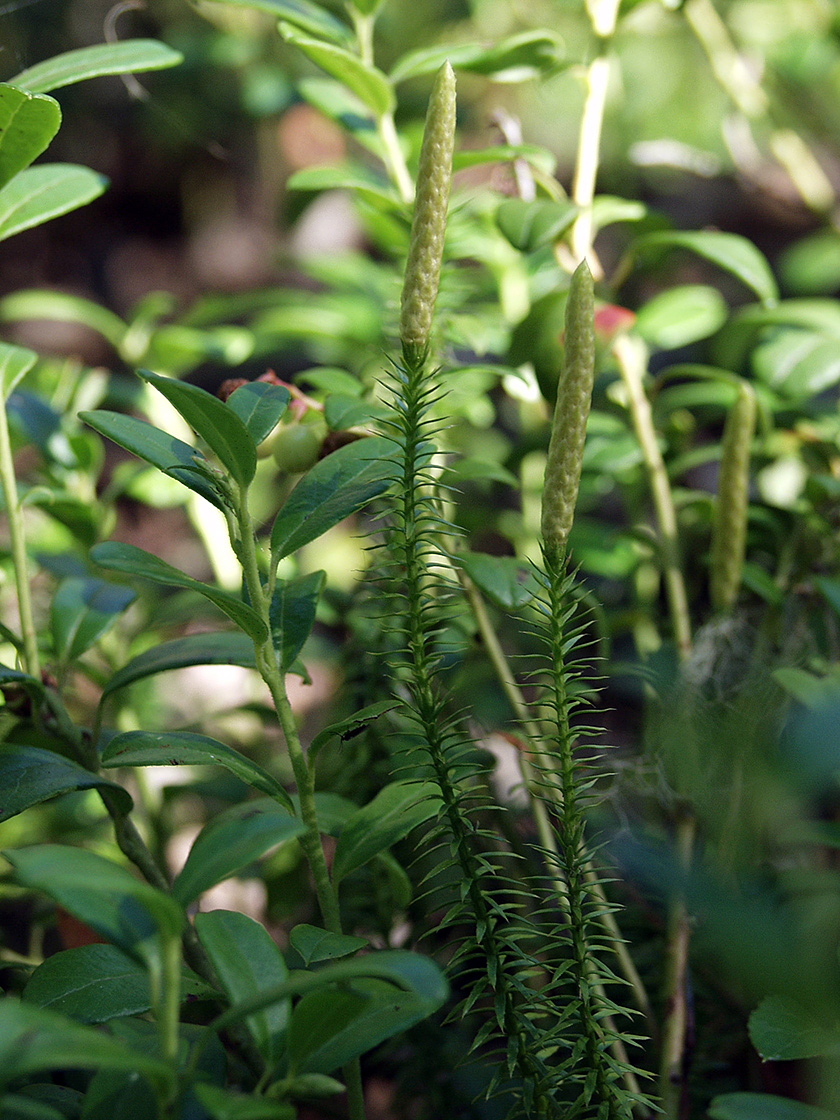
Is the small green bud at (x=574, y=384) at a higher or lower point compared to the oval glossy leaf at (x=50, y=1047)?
higher

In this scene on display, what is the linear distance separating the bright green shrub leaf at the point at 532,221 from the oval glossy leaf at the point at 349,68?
13 centimetres

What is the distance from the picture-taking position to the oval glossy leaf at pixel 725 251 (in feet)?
2.36

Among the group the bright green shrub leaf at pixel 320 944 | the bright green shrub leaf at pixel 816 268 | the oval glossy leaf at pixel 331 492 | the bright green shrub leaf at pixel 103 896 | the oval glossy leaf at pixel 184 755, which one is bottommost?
the bright green shrub leaf at pixel 320 944

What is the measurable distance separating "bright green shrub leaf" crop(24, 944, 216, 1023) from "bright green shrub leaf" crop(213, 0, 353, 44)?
61 centimetres

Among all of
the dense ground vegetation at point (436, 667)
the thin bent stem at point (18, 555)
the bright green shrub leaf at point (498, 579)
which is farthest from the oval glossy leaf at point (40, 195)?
the bright green shrub leaf at point (498, 579)

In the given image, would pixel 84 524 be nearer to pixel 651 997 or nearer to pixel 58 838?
pixel 58 838

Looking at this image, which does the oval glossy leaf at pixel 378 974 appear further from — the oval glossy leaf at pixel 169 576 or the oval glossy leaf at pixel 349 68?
the oval glossy leaf at pixel 349 68

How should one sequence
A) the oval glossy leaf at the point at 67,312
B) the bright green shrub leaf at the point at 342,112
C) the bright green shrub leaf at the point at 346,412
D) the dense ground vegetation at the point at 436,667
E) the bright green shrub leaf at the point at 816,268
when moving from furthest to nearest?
the bright green shrub leaf at the point at 816,268 → the oval glossy leaf at the point at 67,312 → the bright green shrub leaf at the point at 342,112 → the bright green shrub leaf at the point at 346,412 → the dense ground vegetation at the point at 436,667

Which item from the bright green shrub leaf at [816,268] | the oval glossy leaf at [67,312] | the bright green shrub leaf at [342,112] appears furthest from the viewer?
the bright green shrub leaf at [816,268]

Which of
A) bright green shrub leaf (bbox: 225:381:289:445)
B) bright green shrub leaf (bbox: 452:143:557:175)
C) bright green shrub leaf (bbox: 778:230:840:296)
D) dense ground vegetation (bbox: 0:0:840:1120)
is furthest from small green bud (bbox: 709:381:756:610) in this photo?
bright green shrub leaf (bbox: 778:230:840:296)

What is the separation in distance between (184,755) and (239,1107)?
19 cm

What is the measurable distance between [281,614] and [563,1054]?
0.36m

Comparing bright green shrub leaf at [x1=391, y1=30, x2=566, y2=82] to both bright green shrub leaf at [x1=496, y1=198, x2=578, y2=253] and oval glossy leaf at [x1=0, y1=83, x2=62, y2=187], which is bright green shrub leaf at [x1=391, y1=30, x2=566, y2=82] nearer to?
bright green shrub leaf at [x1=496, y1=198, x2=578, y2=253]

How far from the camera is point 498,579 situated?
0.57 metres
